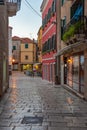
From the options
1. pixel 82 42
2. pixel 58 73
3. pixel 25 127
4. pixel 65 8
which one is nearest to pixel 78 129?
pixel 25 127

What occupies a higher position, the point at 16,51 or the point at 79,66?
the point at 16,51

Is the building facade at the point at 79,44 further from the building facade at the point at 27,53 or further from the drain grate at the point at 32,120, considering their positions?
the building facade at the point at 27,53

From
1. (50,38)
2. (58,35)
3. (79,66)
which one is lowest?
(79,66)

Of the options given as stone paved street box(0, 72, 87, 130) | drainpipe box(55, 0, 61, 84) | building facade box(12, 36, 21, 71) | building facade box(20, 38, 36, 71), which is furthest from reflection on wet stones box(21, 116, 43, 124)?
building facade box(12, 36, 21, 71)

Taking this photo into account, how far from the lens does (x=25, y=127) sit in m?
10.1

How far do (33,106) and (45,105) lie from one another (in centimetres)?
61

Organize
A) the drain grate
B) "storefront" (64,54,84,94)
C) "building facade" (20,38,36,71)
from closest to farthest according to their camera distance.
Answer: the drain grate < "storefront" (64,54,84,94) < "building facade" (20,38,36,71)

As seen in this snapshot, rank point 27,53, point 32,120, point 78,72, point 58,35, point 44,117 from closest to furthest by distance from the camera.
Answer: point 32,120 < point 44,117 < point 78,72 < point 58,35 < point 27,53

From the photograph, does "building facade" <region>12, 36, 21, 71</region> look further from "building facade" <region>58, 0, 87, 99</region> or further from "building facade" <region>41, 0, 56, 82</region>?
"building facade" <region>58, 0, 87, 99</region>

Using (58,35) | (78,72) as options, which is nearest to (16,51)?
(58,35)

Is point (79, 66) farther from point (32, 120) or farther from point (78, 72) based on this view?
point (32, 120)

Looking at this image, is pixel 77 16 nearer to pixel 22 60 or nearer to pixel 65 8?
pixel 65 8

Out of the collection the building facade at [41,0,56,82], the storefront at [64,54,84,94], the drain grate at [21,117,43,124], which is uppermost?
the building facade at [41,0,56,82]

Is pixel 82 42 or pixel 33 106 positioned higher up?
pixel 82 42
